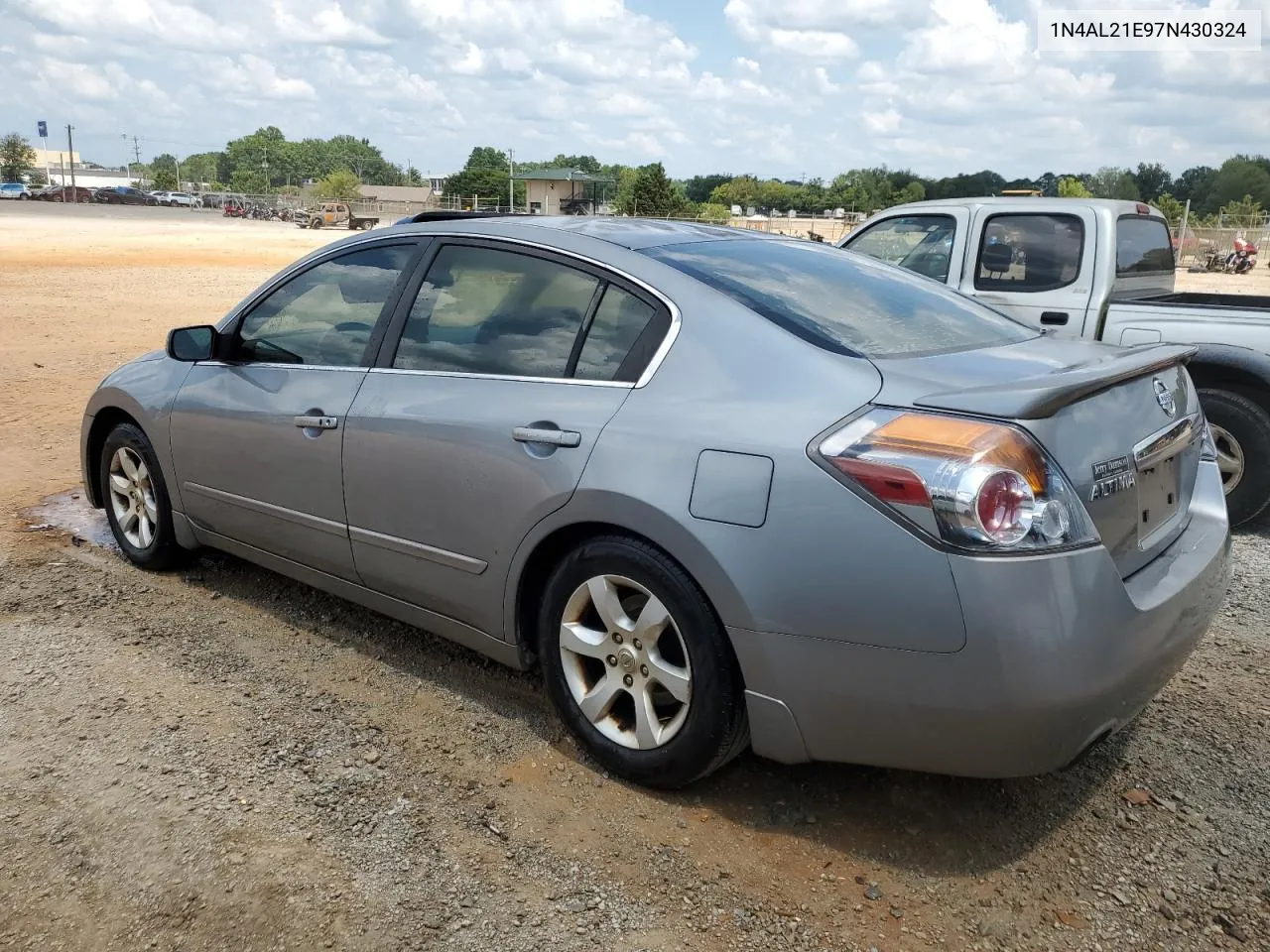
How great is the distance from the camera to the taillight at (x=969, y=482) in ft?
7.61

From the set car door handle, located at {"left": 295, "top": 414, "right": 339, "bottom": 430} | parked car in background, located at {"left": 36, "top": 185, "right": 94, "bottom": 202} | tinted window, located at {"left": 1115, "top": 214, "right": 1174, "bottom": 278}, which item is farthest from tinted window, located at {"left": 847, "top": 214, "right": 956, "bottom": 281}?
parked car in background, located at {"left": 36, "top": 185, "right": 94, "bottom": 202}

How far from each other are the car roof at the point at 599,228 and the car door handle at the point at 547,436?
67 cm

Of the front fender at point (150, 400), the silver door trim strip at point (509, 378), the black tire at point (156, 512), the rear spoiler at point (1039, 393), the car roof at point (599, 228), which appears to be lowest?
the black tire at point (156, 512)

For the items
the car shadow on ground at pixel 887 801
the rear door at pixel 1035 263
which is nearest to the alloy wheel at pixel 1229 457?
the rear door at pixel 1035 263

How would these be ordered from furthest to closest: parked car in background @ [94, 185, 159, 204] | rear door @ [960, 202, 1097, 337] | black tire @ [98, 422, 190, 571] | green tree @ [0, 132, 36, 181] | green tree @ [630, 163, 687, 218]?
green tree @ [0, 132, 36, 181], parked car in background @ [94, 185, 159, 204], green tree @ [630, 163, 687, 218], rear door @ [960, 202, 1097, 337], black tire @ [98, 422, 190, 571]

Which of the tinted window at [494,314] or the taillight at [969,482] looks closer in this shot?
the taillight at [969,482]

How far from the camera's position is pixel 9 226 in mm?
42219

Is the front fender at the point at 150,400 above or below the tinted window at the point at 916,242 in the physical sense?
below

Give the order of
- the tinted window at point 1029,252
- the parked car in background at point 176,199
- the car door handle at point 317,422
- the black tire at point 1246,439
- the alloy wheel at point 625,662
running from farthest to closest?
the parked car in background at point 176,199 < the tinted window at point 1029,252 < the black tire at point 1246,439 < the car door handle at point 317,422 < the alloy wheel at point 625,662

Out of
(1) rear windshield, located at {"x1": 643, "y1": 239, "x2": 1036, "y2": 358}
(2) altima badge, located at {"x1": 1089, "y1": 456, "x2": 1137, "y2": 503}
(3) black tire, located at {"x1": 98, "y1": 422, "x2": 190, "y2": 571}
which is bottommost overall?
(3) black tire, located at {"x1": 98, "y1": 422, "x2": 190, "y2": 571}

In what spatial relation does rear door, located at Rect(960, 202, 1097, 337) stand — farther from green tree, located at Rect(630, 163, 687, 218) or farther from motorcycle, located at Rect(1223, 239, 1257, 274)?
green tree, located at Rect(630, 163, 687, 218)

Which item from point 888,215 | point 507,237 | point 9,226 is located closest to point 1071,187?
point 9,226

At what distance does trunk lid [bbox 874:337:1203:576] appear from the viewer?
96.5 inches

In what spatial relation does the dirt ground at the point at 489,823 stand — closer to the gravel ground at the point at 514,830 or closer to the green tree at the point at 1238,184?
the gravel ground at the point at 514,830
